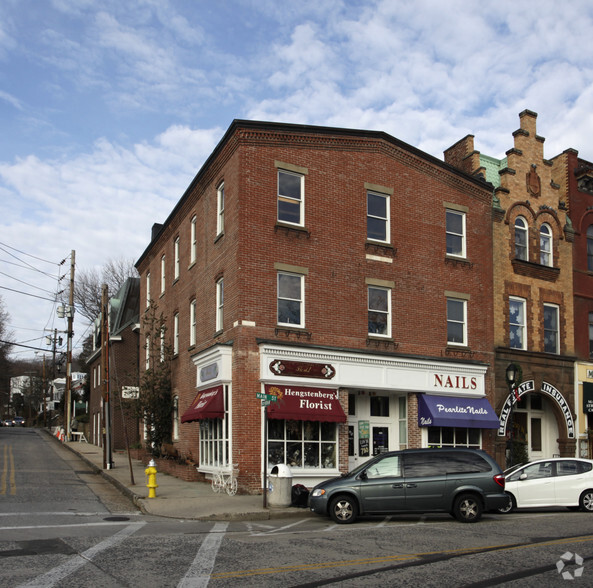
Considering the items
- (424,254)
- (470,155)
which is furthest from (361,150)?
(470,155)

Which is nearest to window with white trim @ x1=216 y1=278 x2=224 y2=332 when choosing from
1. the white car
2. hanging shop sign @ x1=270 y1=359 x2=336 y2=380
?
hanging shop sign @ x1=270 y1=359 x2=336 y2=380

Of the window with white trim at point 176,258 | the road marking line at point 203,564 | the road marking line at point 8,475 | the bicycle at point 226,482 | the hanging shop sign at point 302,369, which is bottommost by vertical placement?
the road marking line at point 8,475

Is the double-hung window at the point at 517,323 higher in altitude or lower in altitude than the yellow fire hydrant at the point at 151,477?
higher

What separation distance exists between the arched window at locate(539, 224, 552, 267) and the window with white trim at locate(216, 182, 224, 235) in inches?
498

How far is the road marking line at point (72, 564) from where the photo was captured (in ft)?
28.0

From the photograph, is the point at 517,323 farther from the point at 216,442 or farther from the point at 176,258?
the point at 176,258

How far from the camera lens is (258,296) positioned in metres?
20.9

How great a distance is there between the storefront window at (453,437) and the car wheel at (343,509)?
901 centimetres

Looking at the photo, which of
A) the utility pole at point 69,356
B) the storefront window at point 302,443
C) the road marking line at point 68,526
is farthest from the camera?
the utility pole at point 69,356

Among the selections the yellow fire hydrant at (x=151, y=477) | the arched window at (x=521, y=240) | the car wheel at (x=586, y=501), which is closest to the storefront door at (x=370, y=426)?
the yellow fire hydrant at (x=151, y=477)

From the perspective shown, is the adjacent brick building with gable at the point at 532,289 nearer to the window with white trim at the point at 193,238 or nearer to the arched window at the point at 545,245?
the arched window at the point at 545,245

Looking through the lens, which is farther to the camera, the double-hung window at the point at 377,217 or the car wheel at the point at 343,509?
the double-hung window at the point at 377,217

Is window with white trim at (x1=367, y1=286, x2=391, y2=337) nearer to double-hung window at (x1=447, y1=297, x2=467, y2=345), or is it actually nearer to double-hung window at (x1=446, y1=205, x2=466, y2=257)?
double-hung window at (x1=447, y1=297, x2=467, y2=345)

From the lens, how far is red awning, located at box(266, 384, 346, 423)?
20.0m
